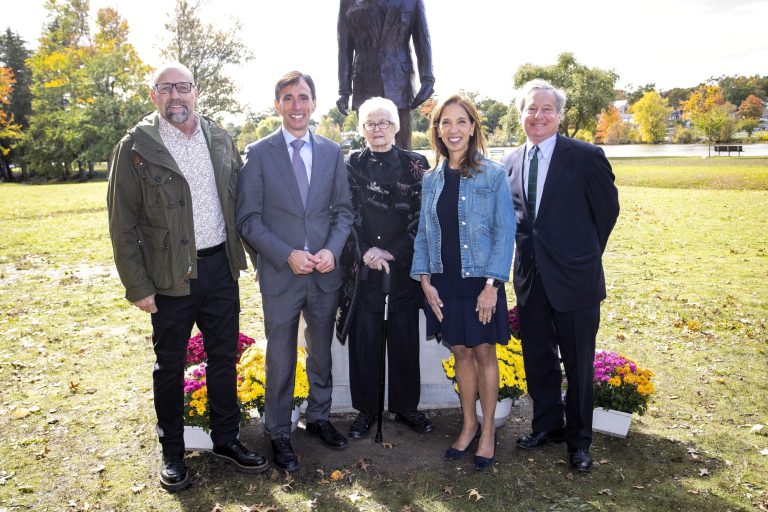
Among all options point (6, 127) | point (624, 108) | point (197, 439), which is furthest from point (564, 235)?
point (624, 108)

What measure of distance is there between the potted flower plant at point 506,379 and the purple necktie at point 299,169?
1632mm

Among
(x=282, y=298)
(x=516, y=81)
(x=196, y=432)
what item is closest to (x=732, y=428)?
(x=282, y=298)

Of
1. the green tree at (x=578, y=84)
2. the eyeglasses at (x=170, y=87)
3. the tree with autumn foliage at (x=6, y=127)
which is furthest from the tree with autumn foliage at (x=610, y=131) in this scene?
the eyeglasses at (x=170, y=87)

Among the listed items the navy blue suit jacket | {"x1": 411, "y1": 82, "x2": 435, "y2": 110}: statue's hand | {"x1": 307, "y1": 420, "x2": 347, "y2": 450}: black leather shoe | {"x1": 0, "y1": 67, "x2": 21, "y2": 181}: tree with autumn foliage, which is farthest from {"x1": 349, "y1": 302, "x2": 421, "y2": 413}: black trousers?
{"x1": 0, "y1": 67, "x2": 21, "y2": 181}: tree with autumn foliage

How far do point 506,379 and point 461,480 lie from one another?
0.89 meters

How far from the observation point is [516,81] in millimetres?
61094

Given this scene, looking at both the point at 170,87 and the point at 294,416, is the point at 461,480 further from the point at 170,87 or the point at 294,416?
the point at 170,87

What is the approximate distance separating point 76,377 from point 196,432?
2345 mm

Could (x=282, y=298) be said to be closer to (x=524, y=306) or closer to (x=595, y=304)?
(x=524, y=306)

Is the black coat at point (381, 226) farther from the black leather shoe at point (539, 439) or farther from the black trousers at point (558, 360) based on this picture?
the black leather shoe at point (539, 439)

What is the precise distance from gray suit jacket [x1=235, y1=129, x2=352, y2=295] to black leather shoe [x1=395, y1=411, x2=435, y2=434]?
122cm

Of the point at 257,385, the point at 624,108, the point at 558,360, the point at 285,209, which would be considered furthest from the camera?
the point at 624,108

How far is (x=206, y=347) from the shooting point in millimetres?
3717

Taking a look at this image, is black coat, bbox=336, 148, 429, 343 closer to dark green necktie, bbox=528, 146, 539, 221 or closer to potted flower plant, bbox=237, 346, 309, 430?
potted flower plant, bbox=237, 346, 309, 430
